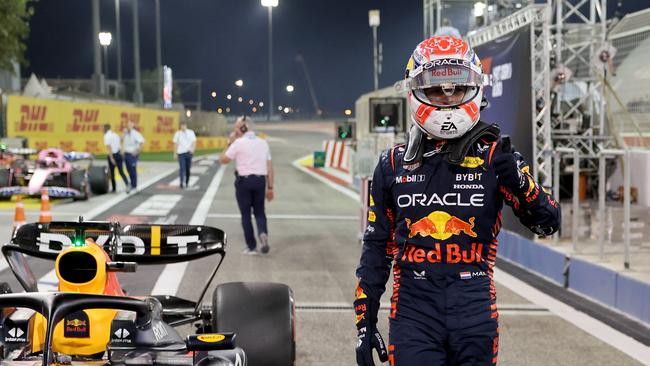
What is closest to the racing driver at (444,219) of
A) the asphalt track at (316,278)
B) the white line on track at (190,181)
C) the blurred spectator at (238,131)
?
the asphalt track at (316,278)

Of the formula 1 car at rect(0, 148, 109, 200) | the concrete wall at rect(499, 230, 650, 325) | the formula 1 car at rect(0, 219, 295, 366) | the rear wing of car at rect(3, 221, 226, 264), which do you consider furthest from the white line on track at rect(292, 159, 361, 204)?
the formula 1 car at rect(0, 219, 295, 366)

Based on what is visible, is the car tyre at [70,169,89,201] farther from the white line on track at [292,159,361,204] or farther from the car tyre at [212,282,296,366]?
the car tyre at [212,282,296,366]

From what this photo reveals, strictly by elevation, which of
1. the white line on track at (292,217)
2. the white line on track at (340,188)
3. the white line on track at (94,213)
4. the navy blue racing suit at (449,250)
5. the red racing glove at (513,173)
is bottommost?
the white line on track at (340,188)

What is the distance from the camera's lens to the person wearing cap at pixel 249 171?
34.0 feet

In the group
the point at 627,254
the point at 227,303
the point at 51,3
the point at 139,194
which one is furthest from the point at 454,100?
the point at 51,3

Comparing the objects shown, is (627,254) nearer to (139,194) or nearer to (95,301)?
(95,301)

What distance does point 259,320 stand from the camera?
491cm

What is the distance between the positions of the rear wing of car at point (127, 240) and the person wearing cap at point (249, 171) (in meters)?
4.87

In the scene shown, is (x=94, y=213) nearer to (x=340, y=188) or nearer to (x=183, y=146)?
(x=183, y=146)

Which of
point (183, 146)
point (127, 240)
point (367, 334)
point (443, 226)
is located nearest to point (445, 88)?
point (443, 226)

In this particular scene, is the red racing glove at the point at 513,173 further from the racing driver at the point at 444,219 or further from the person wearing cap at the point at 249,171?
the person wearing cap at the point at 249,171

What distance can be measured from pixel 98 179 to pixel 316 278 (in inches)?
416

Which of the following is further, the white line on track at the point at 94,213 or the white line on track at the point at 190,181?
the white line on track at the point at 190,181

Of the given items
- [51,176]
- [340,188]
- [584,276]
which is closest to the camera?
[584,276]
